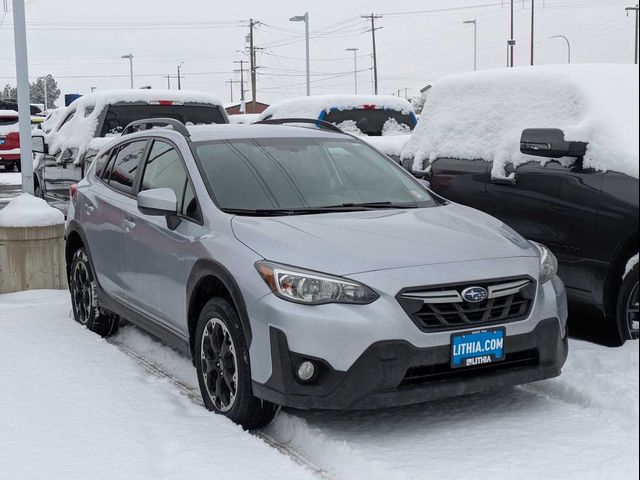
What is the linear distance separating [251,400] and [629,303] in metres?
2.33

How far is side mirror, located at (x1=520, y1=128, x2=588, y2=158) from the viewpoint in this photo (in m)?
5.26

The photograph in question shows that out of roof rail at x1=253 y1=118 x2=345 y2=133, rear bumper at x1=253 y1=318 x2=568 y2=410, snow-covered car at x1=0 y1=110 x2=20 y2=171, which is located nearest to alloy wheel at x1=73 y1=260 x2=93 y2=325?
roof rail at x1=253 y1=118 x2=345 y2=133

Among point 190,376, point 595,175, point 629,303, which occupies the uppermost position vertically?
point 595,175

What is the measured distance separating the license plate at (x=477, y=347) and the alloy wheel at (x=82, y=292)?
11.5 ft

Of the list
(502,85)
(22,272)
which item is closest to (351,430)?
(502,85)

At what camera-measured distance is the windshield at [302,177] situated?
4984 millimetres

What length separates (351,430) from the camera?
4402 mm

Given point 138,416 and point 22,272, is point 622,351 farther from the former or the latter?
point 22,272

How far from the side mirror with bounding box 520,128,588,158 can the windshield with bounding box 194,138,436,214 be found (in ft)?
2.25

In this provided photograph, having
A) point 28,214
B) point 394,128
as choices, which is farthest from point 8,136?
point 28,214

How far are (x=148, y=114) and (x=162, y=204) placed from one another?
698 centimetres

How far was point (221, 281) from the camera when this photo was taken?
14.7 ft

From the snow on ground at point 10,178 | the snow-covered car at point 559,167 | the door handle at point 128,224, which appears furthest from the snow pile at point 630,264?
the snow on ground at point 10,178

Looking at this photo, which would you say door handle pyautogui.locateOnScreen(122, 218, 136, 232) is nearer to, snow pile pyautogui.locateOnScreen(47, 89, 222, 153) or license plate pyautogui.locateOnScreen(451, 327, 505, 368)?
license plate pyautogui.locateOnScreen(451, 327, 505, 368)
